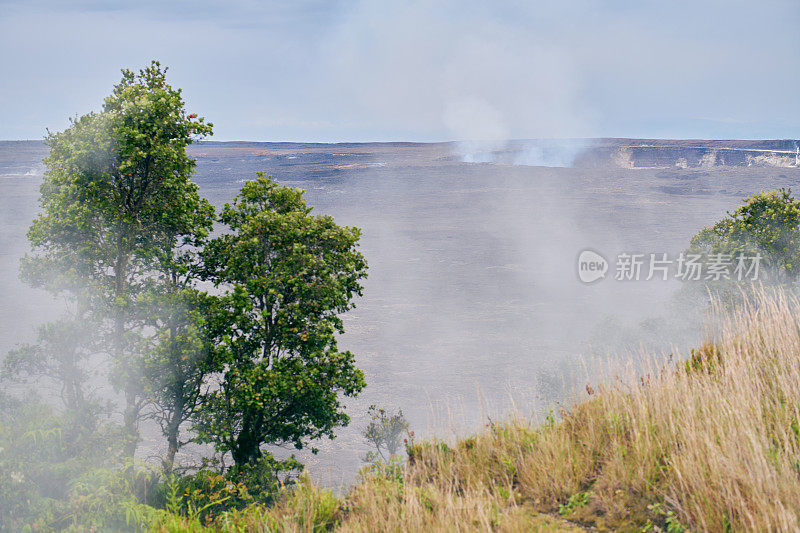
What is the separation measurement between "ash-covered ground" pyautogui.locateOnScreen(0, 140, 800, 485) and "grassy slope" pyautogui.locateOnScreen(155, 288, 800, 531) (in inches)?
1408

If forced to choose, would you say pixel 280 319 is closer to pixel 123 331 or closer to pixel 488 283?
pixel 123 331

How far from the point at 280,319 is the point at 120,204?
5.63m

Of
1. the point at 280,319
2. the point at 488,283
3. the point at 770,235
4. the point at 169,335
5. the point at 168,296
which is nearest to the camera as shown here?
the point at 169,335

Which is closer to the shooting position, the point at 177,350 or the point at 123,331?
the point at 177,350

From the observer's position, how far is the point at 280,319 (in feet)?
53.5

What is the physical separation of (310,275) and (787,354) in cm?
1264

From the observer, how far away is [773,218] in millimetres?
29375

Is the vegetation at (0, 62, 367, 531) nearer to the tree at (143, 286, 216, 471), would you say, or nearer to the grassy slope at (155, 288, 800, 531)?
the tree at (143, 286, 216, 471)

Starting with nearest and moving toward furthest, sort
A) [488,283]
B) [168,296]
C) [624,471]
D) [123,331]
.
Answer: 1. [624,471]
2. [168,296]
3. [123,331]
4. [488,283]

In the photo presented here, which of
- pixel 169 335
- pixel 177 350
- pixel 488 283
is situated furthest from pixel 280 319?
pixel 488 283

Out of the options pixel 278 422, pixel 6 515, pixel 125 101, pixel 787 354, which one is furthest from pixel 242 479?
pixel 787 354

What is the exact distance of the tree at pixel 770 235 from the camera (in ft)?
96.7

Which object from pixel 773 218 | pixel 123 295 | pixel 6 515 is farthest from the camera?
pixel 773 218

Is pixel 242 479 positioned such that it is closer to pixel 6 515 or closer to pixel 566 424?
pixel 6 515
